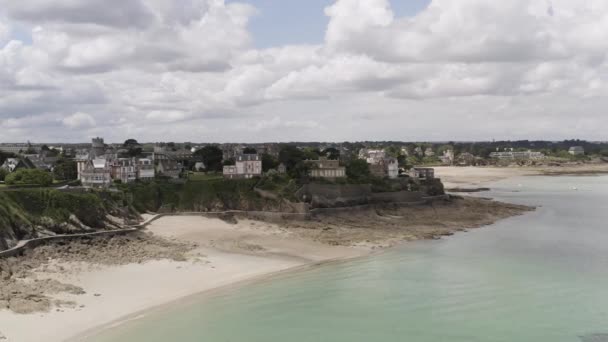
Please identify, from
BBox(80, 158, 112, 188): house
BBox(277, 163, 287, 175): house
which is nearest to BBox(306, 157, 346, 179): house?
BBox(277, 163, 287, 175): house

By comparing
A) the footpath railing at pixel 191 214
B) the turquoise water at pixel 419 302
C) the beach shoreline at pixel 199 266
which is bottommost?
the turquoise water at pixel 419 302

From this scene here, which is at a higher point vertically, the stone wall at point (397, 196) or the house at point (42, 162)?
the house at point (42, 162)

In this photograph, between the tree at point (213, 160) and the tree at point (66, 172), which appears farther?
the tree at point (213, 160)

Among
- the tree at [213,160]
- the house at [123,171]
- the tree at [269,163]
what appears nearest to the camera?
the house at [123,171]

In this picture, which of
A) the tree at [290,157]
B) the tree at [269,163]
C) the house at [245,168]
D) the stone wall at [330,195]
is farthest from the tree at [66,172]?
the stone wall at [330,195]

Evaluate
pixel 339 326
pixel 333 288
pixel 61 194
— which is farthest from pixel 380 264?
pixel 61 194

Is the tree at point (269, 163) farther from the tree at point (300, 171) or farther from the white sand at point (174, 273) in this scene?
the white sand at point (174, 273)

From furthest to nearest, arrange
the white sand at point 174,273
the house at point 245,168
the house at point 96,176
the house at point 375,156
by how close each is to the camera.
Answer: the house at point 375,156
the house at point 245,168
the house at point 96,176
the white sand at point 174,273
